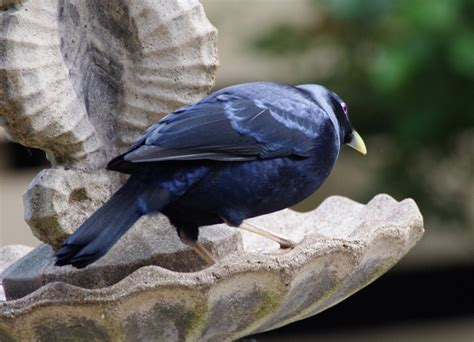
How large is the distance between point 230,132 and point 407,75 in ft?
10.7

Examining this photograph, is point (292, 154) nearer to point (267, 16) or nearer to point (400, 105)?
point (400, 105)

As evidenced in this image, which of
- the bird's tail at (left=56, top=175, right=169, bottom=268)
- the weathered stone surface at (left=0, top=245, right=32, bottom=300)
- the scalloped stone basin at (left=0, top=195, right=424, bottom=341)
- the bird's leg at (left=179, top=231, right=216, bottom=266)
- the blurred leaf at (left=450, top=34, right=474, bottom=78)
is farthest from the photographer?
the blurred leaf at (left=450, top=34, right=474, bottom=78)

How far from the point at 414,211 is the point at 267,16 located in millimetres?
4877

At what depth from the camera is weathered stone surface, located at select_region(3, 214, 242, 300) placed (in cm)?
309

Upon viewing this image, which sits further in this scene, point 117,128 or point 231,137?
point 117,128

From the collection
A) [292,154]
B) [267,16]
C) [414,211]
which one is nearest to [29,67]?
[292,154]

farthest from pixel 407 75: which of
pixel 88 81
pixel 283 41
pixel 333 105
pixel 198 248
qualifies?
pixel 198 248

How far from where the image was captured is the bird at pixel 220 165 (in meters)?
2.86

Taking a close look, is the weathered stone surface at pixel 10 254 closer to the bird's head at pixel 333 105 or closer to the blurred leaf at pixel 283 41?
the bird's head at pixel 333 105

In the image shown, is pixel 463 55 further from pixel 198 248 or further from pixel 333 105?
pixel 198 248

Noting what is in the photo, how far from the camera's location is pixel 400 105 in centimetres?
643

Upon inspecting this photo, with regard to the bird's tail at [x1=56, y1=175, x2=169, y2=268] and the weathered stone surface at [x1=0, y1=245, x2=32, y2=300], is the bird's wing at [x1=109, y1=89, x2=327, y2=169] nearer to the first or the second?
the bird's tail at [x1=56, y1=175, x2=169, y2=268]

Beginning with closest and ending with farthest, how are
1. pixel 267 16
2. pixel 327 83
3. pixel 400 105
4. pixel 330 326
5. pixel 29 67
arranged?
1. pixel 29 67
2. pixel 400 105
3. pixel 327 83
4. pixel 267 16
5. pixel 330 326

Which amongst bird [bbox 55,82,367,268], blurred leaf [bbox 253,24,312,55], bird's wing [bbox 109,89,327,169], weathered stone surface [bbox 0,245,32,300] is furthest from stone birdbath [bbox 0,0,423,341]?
blurred leaf [bbox 253,24,312,55]
